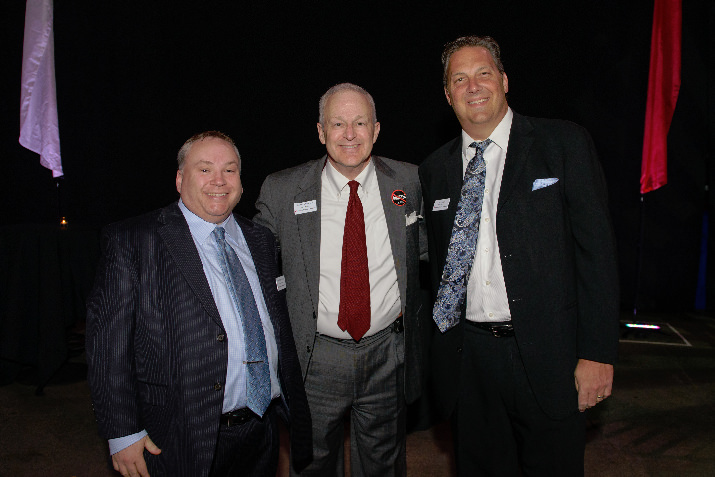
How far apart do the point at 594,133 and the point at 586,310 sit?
513 cm

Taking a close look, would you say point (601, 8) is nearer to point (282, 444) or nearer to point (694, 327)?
point (694, 327)

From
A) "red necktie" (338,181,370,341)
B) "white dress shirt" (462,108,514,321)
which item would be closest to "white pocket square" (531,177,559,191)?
"white dress shirt" (462,108,514,321)

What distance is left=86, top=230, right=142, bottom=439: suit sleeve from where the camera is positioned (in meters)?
1.44

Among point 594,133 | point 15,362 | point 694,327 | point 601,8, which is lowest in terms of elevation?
point 694,327

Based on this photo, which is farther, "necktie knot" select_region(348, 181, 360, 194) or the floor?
the floor

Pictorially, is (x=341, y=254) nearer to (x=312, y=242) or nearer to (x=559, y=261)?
(x=312, y=242)

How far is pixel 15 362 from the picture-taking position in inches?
145

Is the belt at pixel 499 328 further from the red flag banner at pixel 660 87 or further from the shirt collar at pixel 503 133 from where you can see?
the red flag banner at pixel 660 87

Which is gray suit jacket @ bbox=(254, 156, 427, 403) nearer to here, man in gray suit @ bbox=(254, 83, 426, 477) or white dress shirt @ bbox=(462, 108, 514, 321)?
man in gray suit @ bbox=(254, 83, 426, 477)

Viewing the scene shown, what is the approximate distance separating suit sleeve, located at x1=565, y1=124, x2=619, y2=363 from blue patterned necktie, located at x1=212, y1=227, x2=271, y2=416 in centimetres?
112

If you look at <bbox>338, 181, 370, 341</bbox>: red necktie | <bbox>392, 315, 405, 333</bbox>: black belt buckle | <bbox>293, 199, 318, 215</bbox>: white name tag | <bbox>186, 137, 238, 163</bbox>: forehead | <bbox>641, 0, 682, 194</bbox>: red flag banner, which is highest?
<bbox>641, 0, 682, 194</bbox>: red flag banner

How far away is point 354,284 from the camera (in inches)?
78.1

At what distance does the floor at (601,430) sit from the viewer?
2764mm

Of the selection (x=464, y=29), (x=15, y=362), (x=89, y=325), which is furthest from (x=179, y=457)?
(x=464, y=29)
